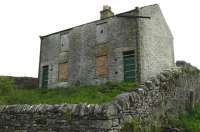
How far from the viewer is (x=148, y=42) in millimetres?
18641

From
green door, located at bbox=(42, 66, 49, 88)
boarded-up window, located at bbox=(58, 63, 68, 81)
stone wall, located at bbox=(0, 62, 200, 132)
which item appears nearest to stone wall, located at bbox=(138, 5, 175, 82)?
boarded-up window, located at bbox=(58, 63, 68, 81)

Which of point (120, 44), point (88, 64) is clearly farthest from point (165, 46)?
point (88, 64)

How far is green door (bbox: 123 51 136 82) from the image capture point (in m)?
18.0

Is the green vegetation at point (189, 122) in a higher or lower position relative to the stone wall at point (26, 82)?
lower

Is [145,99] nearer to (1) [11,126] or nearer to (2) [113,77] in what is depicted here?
(1) [11,126]

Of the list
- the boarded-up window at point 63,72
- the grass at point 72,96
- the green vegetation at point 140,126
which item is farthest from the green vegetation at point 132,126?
the boarded-up window at point 63,72

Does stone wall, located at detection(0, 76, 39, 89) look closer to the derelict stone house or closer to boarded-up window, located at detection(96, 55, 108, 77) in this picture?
the derelict stone house

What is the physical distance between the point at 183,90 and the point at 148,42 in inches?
310

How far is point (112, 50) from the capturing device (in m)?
19.3

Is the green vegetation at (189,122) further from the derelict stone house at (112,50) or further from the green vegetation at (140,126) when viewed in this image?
the derelict stone house at (112,50)

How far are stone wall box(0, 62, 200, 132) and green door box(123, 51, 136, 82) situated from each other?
6.89m

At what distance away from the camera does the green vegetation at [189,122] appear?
888 cm

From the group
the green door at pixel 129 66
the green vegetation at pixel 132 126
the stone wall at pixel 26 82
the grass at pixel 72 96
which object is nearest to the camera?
the green vegetation at pixel 132 126

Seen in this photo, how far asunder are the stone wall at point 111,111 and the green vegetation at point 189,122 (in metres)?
0.29
